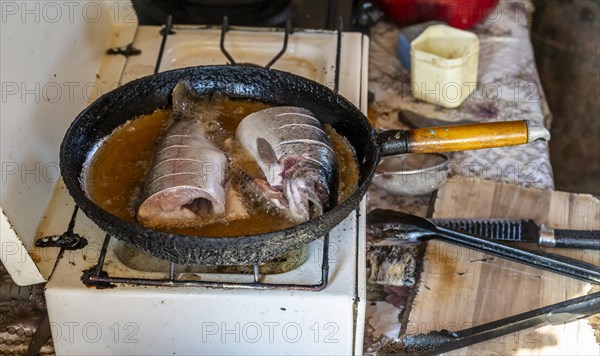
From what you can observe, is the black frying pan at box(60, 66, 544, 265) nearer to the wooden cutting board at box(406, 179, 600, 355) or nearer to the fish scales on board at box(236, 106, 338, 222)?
the fish scales on board at box(236, 106, 338, 222)

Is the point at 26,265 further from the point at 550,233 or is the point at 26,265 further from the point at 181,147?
the point at 550,233

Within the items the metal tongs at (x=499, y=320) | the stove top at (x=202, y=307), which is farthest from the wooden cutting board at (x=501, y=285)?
the stove top at (x=202, y=307)

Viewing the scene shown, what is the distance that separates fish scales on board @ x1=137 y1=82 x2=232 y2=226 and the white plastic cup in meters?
0.64

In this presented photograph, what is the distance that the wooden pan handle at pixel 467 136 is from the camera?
115 centimetres

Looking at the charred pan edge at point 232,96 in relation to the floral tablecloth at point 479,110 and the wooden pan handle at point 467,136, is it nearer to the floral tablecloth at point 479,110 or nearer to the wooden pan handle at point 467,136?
the wooden pan handle at point 467,136

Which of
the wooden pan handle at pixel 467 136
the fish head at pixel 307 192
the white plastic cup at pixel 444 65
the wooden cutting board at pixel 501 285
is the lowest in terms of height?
the wooden cutting board at pixel 501 285

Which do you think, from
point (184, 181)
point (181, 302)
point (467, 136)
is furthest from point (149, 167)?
point (467, 136)

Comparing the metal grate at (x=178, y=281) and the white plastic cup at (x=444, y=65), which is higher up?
the white plastic cup at (x=444, y=65)

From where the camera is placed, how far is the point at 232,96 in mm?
1342

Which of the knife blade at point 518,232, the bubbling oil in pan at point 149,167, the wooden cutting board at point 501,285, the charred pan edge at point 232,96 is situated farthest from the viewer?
the knife blade at point 518,232

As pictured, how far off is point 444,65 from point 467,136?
1.58 feet

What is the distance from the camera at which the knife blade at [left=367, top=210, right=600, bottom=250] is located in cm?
132

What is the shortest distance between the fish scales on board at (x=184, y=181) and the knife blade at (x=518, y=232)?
0.33m

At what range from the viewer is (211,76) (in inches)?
52.1
